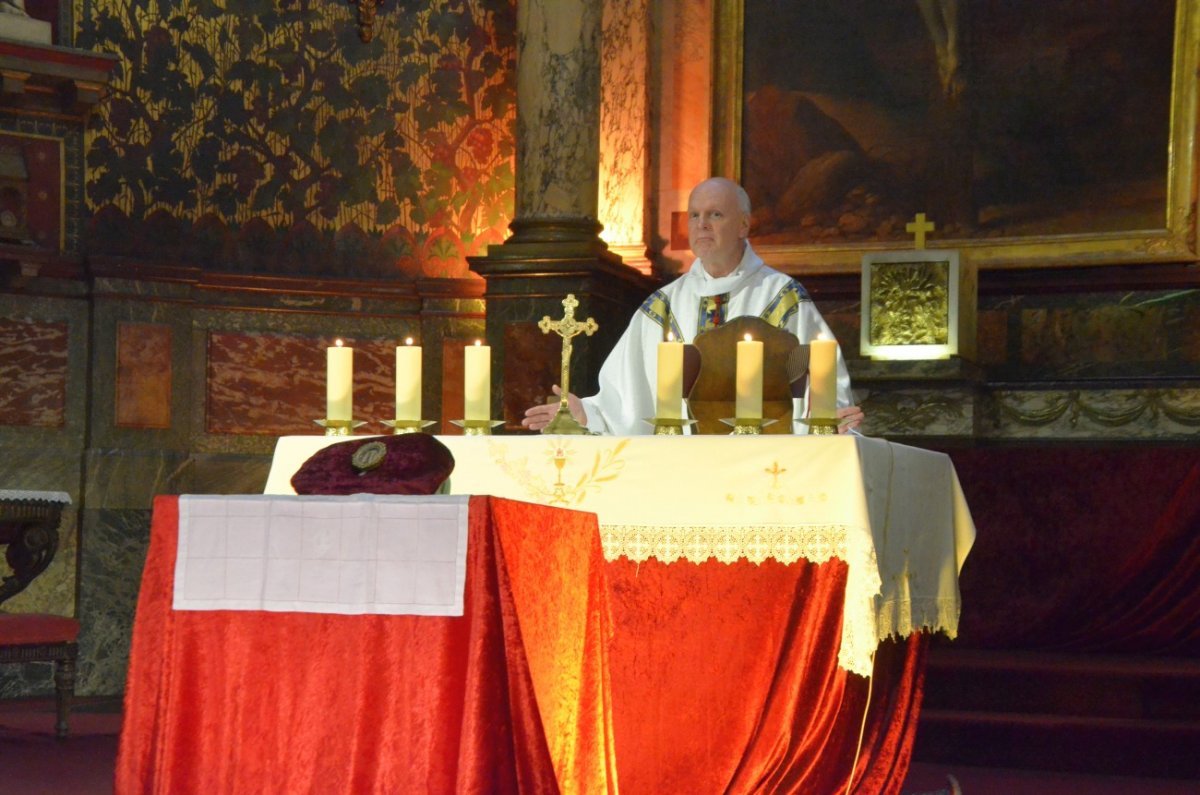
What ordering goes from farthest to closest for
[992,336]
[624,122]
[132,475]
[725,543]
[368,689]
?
[624,122]
[992,336]
[132,475]
[725,543]
[368,689]

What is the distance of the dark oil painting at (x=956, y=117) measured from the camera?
766 centimetres

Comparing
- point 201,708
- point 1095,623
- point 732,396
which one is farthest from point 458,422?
point 1095,623

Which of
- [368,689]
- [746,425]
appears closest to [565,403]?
[746,425]

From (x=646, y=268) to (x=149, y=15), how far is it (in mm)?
2643

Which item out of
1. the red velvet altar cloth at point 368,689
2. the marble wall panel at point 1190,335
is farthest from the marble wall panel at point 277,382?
the red velvet altar cloth at point 368,689

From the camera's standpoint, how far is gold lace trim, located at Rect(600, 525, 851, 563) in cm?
397

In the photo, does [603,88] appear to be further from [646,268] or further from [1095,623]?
[1095,623]

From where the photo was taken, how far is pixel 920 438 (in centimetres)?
729

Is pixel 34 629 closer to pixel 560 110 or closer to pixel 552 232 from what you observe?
pixel 552 232

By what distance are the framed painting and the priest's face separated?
248 cm

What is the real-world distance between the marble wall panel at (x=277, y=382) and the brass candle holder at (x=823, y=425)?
4072 millimetres

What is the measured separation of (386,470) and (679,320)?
2.00 meters

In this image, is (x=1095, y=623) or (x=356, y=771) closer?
(x=356, y=771)

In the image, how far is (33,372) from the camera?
742 centimetres
